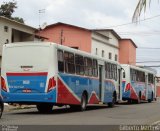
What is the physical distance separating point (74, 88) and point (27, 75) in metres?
2.70

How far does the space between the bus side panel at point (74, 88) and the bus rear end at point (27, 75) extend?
702 mm

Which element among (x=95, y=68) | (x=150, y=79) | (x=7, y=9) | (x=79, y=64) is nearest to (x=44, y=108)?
(x=79, y=64)

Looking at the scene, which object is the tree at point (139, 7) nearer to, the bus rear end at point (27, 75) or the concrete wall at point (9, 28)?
the bus rear end at point (27, 75)

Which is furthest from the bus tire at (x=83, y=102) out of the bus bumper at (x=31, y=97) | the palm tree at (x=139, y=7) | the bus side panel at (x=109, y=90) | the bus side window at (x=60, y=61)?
the palm tree at (x=139, y=7)

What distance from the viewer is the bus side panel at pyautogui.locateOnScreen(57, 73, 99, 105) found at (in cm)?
1908

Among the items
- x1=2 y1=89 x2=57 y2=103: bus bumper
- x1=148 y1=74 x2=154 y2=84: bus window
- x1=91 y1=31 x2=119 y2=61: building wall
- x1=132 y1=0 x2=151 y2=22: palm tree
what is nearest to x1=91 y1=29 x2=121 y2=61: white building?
x1=91 y1=31 x2=119 y2=61: building wall

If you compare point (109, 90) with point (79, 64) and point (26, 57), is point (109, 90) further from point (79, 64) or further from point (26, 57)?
point (26, 57)

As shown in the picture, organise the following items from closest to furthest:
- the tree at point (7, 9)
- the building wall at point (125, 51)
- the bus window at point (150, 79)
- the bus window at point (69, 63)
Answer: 1. the bus window at point (69, 63)
2. the bus window at point (150, 79)
3. the tree at point (7, 9)
4. the building wall at point (125, 51)

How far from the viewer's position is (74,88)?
20531mm

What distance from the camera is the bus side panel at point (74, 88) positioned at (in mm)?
19084

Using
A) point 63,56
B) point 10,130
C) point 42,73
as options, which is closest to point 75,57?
point 63,56

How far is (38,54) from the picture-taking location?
18797mm

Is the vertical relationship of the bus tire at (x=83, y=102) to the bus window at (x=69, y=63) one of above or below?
below

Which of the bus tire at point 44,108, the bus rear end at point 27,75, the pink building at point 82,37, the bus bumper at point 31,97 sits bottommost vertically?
the bus tire at point 44,108
